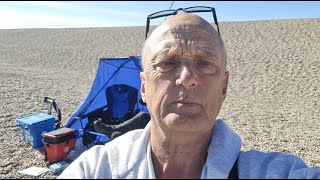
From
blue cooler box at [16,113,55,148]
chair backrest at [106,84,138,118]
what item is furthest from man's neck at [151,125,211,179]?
chair backrest at [106,84,138,118]

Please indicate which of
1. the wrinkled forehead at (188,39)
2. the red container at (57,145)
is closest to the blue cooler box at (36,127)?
the red container at (57,145)

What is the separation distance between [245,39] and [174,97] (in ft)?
65.1

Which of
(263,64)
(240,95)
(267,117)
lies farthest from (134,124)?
(263,64)

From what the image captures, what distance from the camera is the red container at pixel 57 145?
426 centimetres

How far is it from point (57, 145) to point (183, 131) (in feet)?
9.81

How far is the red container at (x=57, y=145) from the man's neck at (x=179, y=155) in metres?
2.78

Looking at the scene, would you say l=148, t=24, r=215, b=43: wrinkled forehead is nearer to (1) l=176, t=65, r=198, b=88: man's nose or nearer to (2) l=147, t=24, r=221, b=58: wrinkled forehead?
(2) l=147, t=24, r=221, b=58: wrinkled forehead

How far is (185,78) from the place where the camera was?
1.58 m

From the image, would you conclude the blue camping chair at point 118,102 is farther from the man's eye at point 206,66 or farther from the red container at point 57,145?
the man's eye at point 206,66

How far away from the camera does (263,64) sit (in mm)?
15102

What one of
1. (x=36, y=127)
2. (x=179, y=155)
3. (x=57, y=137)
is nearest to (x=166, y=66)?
(x=179, y=155)

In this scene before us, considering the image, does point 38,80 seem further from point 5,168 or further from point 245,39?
point 245,39

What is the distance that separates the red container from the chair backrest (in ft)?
4.30

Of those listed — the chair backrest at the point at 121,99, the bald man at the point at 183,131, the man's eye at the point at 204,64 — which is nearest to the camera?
the bald man at the point at 183,131
